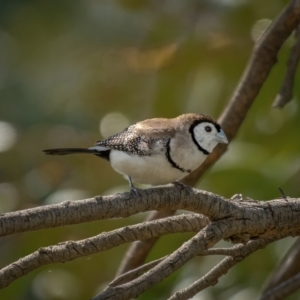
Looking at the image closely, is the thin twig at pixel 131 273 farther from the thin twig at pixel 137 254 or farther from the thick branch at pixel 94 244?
the thin twig at pixel 137 254

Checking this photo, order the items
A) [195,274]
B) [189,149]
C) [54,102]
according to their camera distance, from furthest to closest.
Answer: [54,102]
[195,274]
[189,149]

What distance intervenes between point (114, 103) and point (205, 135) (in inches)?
45.0

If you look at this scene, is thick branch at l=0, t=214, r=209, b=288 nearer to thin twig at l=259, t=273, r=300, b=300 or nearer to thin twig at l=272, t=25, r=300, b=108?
thin twig at l=259, t=273, r=300, b=300

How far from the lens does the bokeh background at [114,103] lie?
101 inches

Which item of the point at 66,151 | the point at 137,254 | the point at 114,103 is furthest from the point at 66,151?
the point at 114,103

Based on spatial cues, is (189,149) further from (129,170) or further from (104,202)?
(104,202)

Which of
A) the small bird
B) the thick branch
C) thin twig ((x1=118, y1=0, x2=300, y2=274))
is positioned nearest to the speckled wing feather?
the small bird

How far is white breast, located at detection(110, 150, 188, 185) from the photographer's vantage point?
2.12 meters

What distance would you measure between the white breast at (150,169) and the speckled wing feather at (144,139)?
0.08 feet

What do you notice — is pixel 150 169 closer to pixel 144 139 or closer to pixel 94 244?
pixel 144 139

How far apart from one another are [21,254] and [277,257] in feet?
3.33

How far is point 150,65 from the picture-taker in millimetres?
3209

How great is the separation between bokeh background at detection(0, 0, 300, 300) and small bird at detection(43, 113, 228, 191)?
313 millimetres

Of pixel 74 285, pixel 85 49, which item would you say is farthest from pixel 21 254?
pixel 85 49
